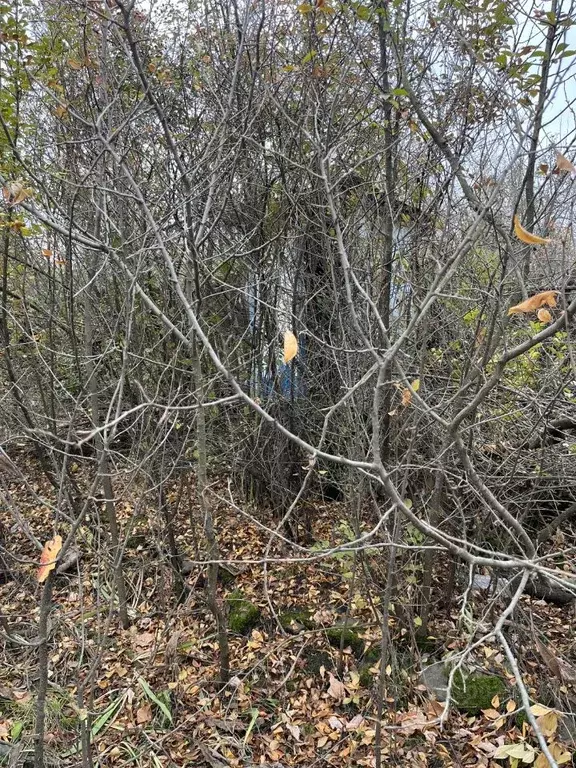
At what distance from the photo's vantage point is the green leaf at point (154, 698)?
311 centimetres

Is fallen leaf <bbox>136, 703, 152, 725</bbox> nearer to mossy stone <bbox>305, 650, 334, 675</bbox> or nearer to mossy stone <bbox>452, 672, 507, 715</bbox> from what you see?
mossy stone <bbox>305, 650, 334, 675</bbox>

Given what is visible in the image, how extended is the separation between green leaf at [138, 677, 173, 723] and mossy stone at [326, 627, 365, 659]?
1.16m

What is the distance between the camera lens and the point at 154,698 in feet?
10.5

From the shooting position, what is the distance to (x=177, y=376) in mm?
4188

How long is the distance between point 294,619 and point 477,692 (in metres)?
1.31

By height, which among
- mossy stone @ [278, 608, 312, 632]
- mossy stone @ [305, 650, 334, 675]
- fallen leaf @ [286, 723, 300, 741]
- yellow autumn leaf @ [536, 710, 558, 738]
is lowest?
fallen leaf @ [286, 723, 300, 741]

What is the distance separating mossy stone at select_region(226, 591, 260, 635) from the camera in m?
3.70

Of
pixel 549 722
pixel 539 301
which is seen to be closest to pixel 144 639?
pixel 549 722

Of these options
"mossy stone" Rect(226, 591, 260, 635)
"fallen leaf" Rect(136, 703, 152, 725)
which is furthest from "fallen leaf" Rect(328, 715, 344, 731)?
"fallen leaf" Rect(136, 703, 152, 725)

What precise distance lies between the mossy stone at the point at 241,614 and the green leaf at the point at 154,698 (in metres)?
0.67

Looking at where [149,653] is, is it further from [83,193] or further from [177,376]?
[83,193]

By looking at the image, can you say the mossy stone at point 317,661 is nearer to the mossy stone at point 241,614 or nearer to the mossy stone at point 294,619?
the mossy stone at point 294,619

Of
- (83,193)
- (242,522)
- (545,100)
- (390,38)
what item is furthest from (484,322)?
(83,193)

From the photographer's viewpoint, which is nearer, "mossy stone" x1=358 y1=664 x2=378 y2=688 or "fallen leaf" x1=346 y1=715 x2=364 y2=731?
"fallen leaf" x1=346 y1=715 x2=364 y2=731
